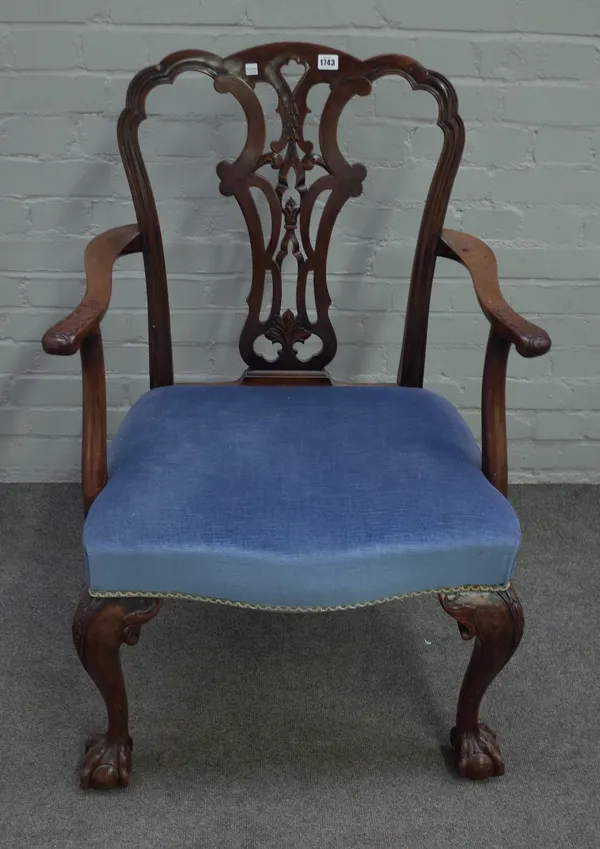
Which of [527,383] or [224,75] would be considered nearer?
[224,75]

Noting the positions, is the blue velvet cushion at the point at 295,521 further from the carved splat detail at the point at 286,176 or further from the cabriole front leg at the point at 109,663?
the carved splat detail at the point at 286,176

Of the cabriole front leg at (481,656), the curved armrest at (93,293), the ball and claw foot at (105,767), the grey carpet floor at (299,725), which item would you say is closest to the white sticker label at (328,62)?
the curved armrest at (93,293)

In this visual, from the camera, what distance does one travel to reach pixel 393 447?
1.21 metres

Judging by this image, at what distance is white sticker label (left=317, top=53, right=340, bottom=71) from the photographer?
134 cm

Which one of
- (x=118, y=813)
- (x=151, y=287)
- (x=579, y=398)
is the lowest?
(x=118, y=813)

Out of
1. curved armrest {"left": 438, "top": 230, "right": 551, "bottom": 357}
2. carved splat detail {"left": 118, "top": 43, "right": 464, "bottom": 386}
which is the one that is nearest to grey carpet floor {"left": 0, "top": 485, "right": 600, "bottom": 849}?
carved splat detail {"left": 118, "top": 43, "right": 464, "bottom": 386}

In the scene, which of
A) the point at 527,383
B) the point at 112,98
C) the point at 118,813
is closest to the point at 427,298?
the point at 527,383

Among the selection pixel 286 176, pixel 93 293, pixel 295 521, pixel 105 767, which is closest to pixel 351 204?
pixel 286 176

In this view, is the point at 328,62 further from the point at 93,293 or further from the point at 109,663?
the point at 109,663

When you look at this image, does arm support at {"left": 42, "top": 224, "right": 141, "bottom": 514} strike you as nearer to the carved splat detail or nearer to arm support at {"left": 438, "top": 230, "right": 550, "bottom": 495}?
the carved splat detail

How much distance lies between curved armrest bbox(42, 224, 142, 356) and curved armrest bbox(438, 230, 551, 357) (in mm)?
496

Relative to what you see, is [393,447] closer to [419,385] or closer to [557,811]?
[419,385]

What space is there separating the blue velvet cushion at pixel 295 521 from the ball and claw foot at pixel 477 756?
31 centimetres

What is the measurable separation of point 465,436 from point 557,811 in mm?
538
